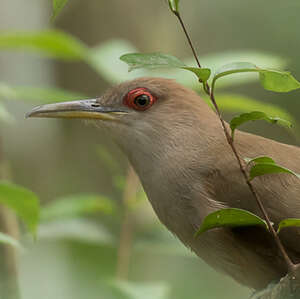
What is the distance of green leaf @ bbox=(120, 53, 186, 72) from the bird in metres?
1.13

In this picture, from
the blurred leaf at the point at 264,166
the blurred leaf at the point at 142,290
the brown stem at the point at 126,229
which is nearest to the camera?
the blurred leaf at the point at 264,166

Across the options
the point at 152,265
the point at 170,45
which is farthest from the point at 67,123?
the point at 152,265

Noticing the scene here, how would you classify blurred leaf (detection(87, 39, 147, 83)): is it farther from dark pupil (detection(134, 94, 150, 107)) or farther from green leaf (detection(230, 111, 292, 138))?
green leaf (detection(230, 111, 292, 138))

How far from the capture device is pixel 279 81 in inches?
92.1

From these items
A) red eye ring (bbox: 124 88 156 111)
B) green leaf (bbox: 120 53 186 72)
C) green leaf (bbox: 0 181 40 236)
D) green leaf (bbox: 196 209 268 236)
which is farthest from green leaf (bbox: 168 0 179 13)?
red eye ring (bbox: 124 88 156 111)

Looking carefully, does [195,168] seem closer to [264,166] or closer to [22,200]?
[22,200]

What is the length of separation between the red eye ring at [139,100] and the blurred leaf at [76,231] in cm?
84

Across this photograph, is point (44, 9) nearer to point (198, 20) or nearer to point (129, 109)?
point (198, 20)

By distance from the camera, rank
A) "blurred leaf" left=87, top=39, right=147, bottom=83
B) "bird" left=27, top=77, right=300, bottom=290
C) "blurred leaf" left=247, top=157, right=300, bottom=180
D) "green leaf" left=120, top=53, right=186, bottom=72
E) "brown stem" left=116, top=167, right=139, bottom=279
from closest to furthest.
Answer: "green leaf" left=120, top=53, right=186, bottom=72 < "blurred leaf" left=247, top=157, right=300, bottom=180 < "bird" left=27, top=77, right=300, bottom=290 < "blurred leaf" left=87, top=39, right=147, bottom=83 < "brown stem" left=116, top=167, right=139, bottom=279

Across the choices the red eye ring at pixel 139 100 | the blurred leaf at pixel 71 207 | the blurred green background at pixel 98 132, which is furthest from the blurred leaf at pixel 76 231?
the red eye ring at pixel 139 100

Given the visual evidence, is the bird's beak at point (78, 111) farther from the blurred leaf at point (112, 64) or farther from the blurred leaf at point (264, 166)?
the blurred leaf at point (264, 166)

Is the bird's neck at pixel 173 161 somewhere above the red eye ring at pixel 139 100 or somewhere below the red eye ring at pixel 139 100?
below

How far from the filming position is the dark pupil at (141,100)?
3.87 metres

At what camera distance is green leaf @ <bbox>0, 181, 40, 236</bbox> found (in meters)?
2.94
